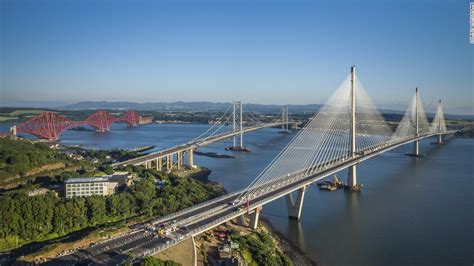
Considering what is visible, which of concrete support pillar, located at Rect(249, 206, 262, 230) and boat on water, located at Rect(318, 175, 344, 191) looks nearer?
concrete support pillar, located at Rect(249, 206, 262, 230)

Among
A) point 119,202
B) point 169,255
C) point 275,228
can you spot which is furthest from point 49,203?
point 275,228

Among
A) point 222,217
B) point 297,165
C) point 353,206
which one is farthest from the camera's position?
point 297,165

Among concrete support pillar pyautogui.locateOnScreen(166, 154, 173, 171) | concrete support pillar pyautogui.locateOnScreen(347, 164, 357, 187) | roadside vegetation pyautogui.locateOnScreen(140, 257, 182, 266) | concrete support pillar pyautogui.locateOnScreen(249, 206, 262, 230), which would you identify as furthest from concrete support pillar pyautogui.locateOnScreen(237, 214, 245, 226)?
concrete support pillar pyautogui.locateOnScreen(166, 154, 173, 171)

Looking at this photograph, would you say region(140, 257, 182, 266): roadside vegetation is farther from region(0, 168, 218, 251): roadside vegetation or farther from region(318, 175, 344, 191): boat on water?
region(318, 175, 344, 191): boat on water

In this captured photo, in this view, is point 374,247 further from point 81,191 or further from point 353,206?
point 81,191

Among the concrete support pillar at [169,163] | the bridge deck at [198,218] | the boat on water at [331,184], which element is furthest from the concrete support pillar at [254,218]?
Result: the concrete support pillar at [169,163]

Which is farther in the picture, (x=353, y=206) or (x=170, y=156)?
(x=170, y=156)

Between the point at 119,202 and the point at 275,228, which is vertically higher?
the point at 119,202

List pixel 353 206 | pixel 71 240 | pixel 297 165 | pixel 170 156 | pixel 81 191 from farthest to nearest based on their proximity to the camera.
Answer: pixel 170 156 → pixel 297 165 → pixel 353 206 → pixel 81 191 → pixel 71 240
